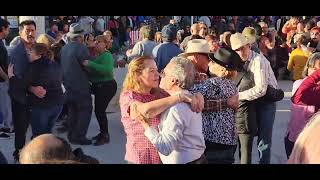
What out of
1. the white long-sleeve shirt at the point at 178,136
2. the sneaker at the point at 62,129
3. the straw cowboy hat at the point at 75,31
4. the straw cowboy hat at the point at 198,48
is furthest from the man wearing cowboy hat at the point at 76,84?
the white long-sleeve shirt at the point at 178,136

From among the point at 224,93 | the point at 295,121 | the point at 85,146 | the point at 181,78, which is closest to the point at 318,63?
the point at 295,121

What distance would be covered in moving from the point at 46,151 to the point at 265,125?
10.8 feet

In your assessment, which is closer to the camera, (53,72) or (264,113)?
(264,113)

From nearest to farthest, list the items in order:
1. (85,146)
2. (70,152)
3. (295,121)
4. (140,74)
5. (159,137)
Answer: (70,152) < (159,137) < (140,74) < (295,121) < (85,146)

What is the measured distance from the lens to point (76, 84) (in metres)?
6.59

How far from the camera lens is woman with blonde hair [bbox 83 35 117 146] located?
6.59m

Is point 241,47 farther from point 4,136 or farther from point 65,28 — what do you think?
point 65,28

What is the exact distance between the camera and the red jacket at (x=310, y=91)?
15.7 feet

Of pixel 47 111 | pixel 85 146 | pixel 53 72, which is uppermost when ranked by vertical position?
pixel 53 72

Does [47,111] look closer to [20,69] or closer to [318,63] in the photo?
[20,69]

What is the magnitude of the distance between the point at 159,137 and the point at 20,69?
2528mm

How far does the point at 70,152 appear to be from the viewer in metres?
2.34
